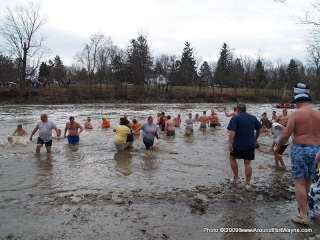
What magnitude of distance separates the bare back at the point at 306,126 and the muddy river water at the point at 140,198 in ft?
4.25

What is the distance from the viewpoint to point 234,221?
4.78 metres

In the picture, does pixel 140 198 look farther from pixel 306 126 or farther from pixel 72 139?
pixel 72 139

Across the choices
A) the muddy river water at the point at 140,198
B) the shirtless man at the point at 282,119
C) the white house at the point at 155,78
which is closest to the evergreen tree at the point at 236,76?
the white house at the point at 155,78

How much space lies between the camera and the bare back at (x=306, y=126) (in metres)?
4.57

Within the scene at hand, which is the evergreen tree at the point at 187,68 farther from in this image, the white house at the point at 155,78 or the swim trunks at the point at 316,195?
the swim trunks at the point at 316,195

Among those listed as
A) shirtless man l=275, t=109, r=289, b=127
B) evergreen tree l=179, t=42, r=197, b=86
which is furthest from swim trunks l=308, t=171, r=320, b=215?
evergreen tree l=179, t=42, r=197, b=86

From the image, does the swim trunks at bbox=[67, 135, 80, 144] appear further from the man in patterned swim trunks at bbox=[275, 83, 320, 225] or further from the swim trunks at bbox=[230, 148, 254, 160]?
the man in patterned swim trunks at bbox=[275, 83, 320, 225]

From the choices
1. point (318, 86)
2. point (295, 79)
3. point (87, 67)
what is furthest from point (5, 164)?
point (295, 79)

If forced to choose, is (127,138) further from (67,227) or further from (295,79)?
(295,79)

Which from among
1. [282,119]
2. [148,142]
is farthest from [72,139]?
[282,119]

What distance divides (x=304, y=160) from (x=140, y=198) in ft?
10.2

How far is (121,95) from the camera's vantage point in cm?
5031

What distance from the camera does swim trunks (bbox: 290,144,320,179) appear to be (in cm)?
452

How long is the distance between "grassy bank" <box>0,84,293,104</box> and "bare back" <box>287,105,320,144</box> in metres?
43.1
